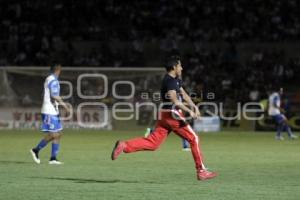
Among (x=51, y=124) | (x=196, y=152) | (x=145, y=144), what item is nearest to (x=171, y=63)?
(x=145, y=144)

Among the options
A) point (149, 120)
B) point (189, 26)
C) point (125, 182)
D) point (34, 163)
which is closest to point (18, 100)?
point (149, 120)

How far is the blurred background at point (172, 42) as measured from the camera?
3319 centimetres

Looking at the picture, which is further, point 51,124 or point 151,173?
point 51,124

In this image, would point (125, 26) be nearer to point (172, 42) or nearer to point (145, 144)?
point (172, 42)

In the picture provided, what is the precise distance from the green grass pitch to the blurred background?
9.99 m

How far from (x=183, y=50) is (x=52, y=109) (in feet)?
71.8

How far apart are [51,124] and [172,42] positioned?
849 inches

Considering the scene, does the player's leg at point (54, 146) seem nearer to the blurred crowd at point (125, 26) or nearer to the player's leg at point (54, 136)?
the player's leg at point (54, 136)

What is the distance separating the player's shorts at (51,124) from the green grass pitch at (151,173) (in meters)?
0.78

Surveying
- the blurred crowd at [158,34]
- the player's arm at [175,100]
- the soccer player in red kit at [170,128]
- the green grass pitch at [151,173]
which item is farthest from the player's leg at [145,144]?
the blurred crowd at [158,34]

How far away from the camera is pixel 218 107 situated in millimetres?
31406

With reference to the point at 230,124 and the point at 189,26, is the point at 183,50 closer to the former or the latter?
the point at 189,26

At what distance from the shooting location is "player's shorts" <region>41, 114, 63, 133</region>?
16078 millimetres

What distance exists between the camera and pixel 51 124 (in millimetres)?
16109
